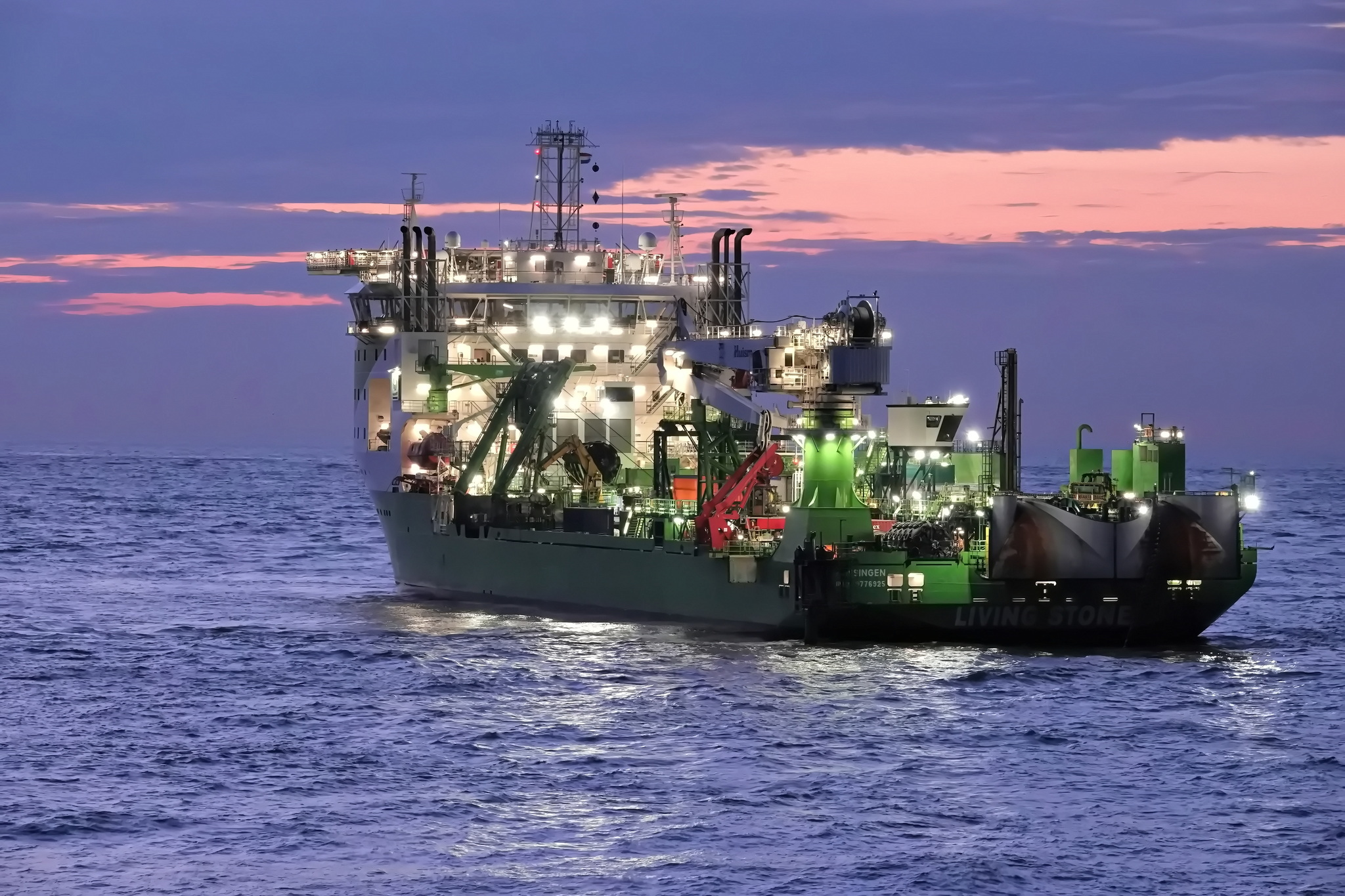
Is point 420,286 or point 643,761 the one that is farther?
point 420,286

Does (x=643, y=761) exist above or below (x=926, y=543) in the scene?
below

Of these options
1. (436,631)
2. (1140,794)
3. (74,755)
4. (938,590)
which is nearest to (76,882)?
(74,755)

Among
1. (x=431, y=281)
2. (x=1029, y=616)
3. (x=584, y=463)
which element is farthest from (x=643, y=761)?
(x=431, y=281)

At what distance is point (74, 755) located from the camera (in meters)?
35.0

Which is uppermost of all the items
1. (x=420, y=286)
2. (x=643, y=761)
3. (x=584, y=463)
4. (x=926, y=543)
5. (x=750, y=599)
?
(x=420, y=286)

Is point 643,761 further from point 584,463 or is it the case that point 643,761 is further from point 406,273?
point 406,273

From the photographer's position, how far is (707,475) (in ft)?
176

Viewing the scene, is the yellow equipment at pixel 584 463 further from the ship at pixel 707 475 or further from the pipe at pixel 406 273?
the pipe at pixel 406 273

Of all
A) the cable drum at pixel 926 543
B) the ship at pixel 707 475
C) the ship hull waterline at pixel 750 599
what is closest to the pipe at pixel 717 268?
the ship at pixel 707 475

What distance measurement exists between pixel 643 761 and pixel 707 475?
1988cm

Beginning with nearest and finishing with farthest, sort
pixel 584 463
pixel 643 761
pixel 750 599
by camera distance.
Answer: pixel 643 761 < pixel 750 599 < pixel 584 463

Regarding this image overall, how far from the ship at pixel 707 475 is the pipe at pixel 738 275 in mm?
88

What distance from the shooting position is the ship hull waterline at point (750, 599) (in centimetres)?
4381

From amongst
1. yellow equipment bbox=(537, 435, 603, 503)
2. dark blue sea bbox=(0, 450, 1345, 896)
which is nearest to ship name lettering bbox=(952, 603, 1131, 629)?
dark blue sea bbox=(0, 450, 1345, 896)
